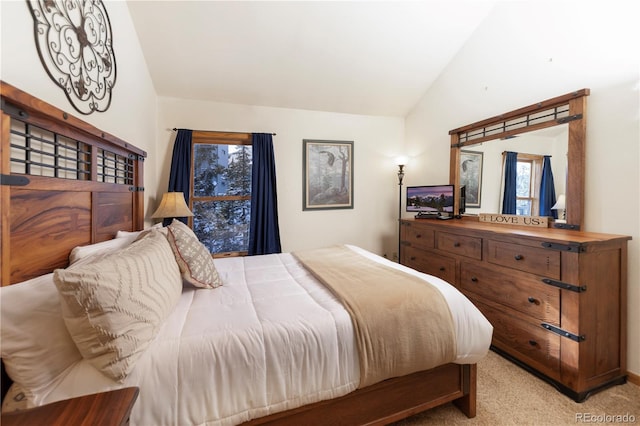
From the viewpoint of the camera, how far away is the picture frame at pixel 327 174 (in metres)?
3.58

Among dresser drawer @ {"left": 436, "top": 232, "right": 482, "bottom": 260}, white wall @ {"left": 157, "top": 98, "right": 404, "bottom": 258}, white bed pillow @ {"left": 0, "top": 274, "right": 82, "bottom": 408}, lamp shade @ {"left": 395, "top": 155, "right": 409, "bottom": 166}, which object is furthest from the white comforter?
lamp shade @ {"left": 395, "top": 155, "right": 409, "bottom": 166}

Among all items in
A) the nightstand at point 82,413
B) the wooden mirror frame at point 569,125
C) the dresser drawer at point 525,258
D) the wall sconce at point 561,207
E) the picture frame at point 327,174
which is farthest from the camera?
the picture frame at point 327,174

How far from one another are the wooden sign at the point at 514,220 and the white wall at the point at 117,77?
3.39 metres

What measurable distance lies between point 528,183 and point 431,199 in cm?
99

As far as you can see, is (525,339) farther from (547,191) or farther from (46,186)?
(46,186)

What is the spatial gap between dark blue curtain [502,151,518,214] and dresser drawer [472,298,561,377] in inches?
38.8

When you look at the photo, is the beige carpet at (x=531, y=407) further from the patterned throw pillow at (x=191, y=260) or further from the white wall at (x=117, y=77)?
the white wall at (x=117, y=77)

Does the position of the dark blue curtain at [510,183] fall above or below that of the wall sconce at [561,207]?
above

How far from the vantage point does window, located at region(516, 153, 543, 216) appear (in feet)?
7.44

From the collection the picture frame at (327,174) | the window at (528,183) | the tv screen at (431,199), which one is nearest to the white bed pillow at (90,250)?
the picture frame at (327,174)

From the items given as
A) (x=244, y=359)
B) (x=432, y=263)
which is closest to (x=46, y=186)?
(x=244, y=359)

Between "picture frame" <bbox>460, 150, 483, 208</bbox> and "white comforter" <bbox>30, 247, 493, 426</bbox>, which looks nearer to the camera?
"white comforter" <bbox>30, 247, 493, 426</bbox>

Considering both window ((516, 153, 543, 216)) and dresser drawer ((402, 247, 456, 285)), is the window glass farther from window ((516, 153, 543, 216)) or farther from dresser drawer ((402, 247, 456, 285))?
window ((516, 153, 543, 216))

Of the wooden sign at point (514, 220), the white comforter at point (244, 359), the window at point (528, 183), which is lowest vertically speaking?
the white comforter at point (244, 359)
